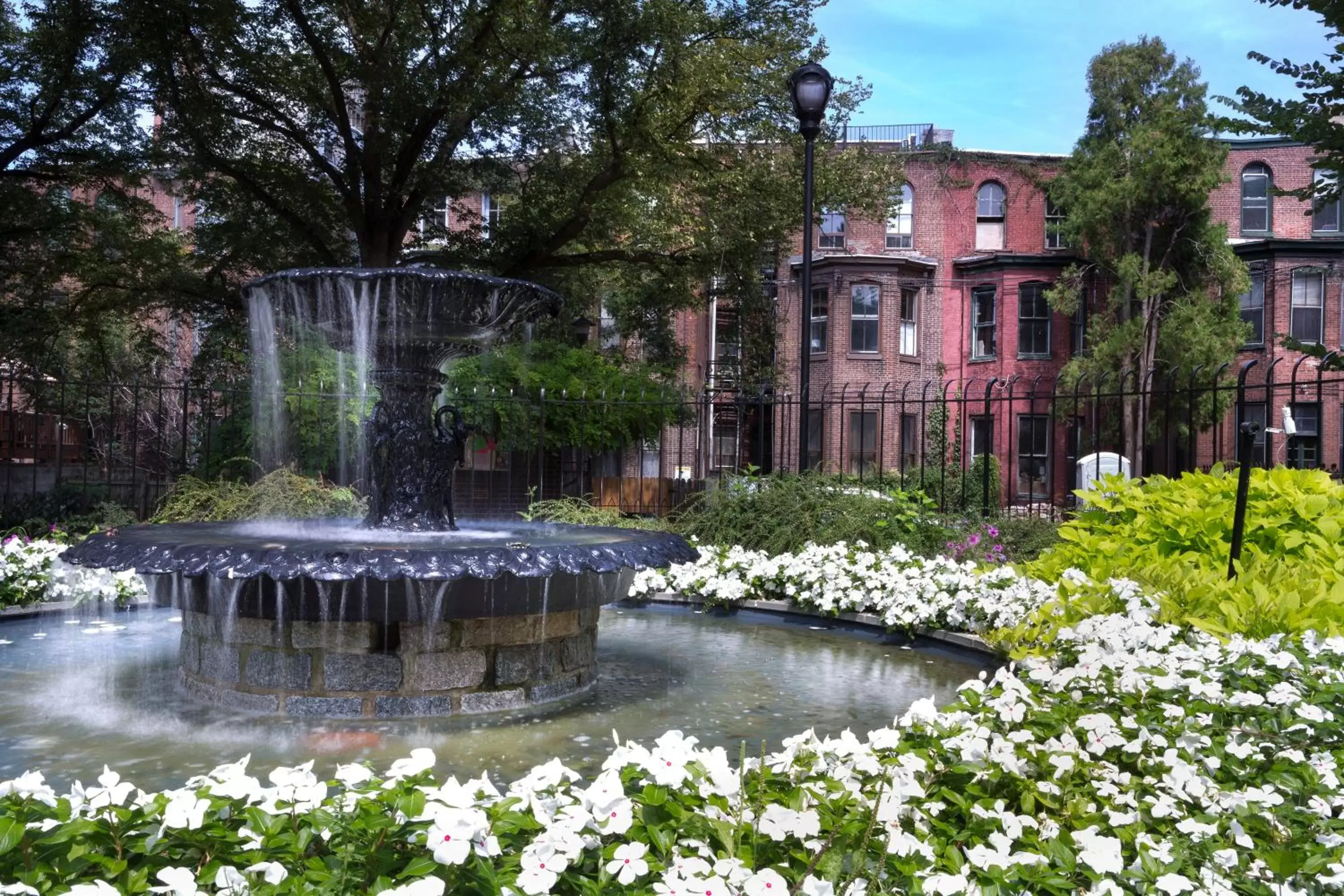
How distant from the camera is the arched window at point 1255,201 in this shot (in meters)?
29.7

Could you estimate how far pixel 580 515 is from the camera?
10523 mm

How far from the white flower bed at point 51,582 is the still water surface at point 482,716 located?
17.3 inches

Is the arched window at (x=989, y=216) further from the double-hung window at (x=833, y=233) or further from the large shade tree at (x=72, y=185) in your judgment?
the large shade tree at (x=72, y=185)

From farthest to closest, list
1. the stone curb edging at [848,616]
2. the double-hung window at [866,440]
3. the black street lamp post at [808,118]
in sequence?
the double-hung window at [866,440] < the black street lamp post at [808,118] < the stone curb edging at [848,616]

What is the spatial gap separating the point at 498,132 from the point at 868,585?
13.3 meters

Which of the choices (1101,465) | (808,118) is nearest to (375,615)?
(808,118)

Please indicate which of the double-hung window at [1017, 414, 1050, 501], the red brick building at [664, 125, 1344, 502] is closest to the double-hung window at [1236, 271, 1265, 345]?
the red brick building at [664, 125, 1344, 502]

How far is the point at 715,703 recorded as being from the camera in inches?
200

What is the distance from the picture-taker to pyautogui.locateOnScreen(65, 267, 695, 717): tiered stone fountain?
455 cm

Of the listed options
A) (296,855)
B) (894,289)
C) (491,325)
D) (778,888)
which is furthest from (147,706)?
(894,289)

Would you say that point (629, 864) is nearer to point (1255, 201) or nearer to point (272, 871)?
point (272, 871)

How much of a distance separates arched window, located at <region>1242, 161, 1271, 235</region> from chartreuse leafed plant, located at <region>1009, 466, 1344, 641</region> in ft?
88.7

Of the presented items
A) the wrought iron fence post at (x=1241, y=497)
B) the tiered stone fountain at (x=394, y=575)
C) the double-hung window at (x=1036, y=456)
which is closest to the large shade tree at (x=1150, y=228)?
the double-hung window at (x=1036, y=456)

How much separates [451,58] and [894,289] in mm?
17951
